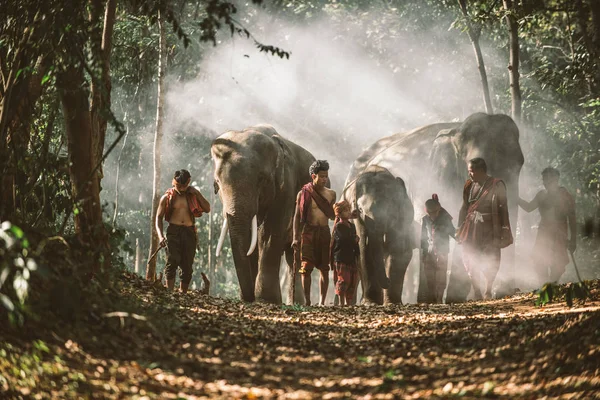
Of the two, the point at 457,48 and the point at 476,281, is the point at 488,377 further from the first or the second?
the point at 457,48

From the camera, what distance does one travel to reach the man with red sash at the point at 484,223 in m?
12.7

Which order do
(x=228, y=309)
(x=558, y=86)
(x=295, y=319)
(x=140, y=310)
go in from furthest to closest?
(x=558, y=86) < (x=228, y=309) < (x=295, y=319) < (x=140, y=310)

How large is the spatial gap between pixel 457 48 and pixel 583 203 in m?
6.73

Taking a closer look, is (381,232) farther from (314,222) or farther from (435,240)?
(314,222)

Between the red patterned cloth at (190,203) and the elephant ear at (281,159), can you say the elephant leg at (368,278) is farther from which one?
the red patterned cloth at (190,203)

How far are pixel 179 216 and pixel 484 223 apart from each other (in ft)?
14.3

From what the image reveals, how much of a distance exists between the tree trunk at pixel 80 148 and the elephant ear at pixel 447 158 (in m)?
9.36

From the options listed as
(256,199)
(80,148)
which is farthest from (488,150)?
(80,148)

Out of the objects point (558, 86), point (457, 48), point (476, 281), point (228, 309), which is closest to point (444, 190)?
point (476, 281)

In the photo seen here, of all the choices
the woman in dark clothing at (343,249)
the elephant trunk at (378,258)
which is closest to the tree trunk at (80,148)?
the woman in dark clothing at (343,249)

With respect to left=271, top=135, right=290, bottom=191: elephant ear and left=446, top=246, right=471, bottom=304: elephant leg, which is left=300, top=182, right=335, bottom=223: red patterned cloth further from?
left=446, top=246, right=471, bottom=304: elephant leg

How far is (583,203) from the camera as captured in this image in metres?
27.0

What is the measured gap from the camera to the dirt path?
→ 5.36m

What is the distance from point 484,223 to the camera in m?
12.8
